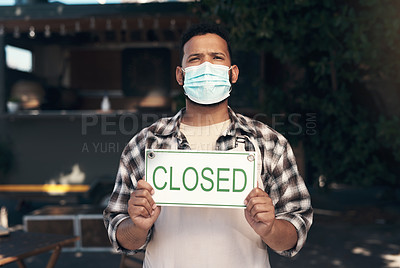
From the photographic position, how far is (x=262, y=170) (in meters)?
1.92

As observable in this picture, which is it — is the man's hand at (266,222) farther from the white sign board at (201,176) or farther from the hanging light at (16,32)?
the hanging light at (16,32)

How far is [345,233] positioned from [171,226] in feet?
19.9

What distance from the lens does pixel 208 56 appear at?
1995 millimetres

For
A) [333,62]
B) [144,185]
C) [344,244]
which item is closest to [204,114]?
[144,185]

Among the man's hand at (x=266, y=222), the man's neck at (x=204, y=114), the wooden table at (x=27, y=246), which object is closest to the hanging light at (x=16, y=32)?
the wooden table at (x=27, y=246)

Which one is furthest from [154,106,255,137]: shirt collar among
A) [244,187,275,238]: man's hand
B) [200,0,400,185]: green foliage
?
[200,0,400,185]: green foliage

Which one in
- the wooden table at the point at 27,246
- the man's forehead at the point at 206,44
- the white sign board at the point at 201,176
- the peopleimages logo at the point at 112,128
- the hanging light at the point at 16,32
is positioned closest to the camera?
the white sign board at the point at 201,176

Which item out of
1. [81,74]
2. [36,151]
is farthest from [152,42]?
[36,151]

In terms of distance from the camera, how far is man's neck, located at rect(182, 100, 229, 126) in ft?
6.61

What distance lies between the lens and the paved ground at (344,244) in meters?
5.47

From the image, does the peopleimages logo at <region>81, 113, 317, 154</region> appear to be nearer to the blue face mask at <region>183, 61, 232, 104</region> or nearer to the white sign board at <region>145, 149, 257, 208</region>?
the blue face mask at <region>183, 61, 232, 104</region>

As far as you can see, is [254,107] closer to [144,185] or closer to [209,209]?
[209,209]

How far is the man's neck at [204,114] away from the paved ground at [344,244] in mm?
2078

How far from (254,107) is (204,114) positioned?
17.0 ft
